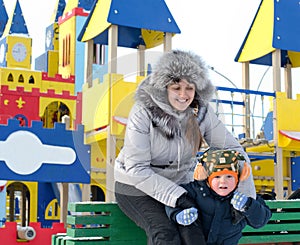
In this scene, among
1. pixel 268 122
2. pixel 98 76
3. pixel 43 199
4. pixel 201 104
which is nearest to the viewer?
pixel 201 104

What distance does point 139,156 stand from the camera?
2611 mm

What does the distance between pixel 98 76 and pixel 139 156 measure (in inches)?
40.2

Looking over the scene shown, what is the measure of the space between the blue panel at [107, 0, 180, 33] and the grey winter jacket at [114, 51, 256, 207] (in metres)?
4.49

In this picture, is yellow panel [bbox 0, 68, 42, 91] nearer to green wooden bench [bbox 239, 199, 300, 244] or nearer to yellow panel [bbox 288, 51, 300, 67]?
yellow panel [bbox 288, 51, 300, 67]

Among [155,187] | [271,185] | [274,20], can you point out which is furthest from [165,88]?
[271,185]

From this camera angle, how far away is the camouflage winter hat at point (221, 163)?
2510 millimetres

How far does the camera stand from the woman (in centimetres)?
261

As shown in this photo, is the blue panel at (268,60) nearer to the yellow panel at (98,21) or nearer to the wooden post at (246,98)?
the wooden post at (246,98)

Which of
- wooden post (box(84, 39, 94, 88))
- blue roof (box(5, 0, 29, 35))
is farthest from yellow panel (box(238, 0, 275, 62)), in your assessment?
blue roof (box(5, 0, 29, 35))

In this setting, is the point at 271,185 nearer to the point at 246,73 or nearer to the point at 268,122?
the point at 268,122

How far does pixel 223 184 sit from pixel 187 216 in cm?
22

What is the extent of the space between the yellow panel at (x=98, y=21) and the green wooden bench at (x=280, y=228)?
176 inches

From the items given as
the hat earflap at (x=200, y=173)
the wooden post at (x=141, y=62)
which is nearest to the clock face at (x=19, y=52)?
the wooden post at (x=141, y=62)

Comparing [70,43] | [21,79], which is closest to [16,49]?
[70,43]
